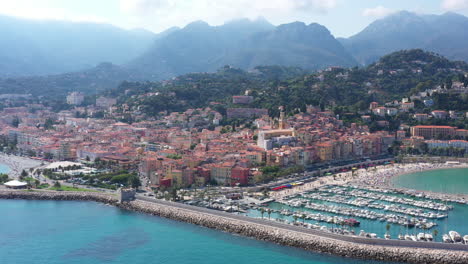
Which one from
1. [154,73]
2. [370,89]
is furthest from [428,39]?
[370,89]

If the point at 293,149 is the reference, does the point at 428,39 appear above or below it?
above

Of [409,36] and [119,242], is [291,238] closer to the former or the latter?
[119,242]

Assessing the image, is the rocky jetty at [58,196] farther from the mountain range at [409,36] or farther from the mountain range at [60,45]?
the mountain range at [409,36]

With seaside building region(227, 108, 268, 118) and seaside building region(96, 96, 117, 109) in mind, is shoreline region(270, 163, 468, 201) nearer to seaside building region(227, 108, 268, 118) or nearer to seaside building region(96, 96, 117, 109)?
seaside building region(227, 108, 268, 118)

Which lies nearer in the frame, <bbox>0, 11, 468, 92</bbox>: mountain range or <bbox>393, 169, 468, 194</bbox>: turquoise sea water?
<bbox>393, 169, 468, 194</bbox>: turquoise sea water

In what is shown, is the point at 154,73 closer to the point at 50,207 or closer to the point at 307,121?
the point at 307,121

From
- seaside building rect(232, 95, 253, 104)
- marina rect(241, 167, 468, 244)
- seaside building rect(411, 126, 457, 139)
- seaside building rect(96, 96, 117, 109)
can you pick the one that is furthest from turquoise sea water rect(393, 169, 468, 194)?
seaside building rect(96, 96, 117, 109)
